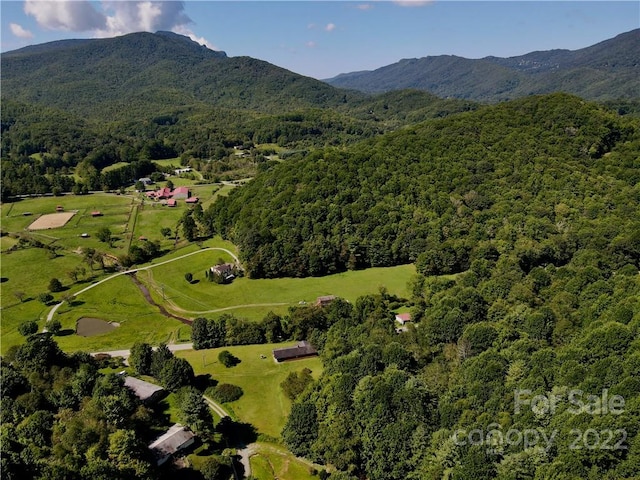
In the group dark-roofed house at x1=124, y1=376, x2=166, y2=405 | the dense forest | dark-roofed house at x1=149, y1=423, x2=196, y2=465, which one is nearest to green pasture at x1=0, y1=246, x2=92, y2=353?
the dense forest

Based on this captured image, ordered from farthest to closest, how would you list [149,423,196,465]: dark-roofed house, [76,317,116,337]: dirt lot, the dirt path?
1. the dirt path
2. [76,317,116,337]: dirt lot
3. [149,423,196,465]: dark-roofed house

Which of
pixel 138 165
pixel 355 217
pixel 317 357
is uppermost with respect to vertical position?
pixel 138 165

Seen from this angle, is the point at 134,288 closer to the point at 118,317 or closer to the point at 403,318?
the point at 118,317

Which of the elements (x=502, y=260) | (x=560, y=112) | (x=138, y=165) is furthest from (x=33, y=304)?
(x=560, y=112)

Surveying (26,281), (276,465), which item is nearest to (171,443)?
(276,465)

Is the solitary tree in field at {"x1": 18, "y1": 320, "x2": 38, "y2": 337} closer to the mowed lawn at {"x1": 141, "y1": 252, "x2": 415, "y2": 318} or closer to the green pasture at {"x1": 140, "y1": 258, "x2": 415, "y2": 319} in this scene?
the green pasture at {"x1": 140, "y1": 258, "x2": 415, "y2": 319}

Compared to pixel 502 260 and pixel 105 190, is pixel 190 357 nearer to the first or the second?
pixel 502 260

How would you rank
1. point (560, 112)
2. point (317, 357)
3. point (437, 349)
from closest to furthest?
point (437, 349), point (317, 357), point (560, 112)
